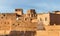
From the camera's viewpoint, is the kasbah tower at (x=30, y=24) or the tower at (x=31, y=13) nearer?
the kasbah tower at (x=30, y=24)

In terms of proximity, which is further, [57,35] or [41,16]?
[41,16]

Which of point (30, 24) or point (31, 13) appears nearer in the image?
point (30, 24)

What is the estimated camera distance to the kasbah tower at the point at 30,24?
7.39 meters

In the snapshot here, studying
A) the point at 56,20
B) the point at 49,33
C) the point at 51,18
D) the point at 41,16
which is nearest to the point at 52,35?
the point at 49,33

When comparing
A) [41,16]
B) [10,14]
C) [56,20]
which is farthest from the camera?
[10,14]

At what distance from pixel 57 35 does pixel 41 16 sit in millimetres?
26684

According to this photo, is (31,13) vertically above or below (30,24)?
above

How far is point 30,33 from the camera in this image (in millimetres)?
7434

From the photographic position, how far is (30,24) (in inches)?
797

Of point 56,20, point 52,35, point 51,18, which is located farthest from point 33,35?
point 51,18

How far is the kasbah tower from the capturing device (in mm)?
7393

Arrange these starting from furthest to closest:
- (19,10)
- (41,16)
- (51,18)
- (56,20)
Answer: (19,10), (41,16), (51,18), (56,20)

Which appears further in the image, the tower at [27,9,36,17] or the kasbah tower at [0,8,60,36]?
the tower at [27,9,36,17]

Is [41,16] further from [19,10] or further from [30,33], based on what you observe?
[30,33]
